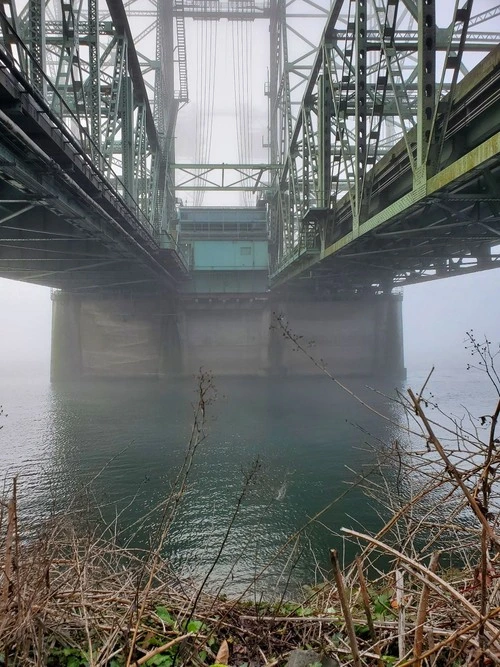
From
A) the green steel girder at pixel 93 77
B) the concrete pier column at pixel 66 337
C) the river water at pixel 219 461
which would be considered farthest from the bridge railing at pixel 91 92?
the concrete pier column at pixel 66 337

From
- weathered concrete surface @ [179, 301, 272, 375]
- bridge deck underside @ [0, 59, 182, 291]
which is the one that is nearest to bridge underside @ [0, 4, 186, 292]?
bridge deck underside @ [0, 59, 182, 291]

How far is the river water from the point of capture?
11.1 meters

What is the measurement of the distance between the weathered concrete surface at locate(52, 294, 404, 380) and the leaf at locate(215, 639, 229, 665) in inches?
1331

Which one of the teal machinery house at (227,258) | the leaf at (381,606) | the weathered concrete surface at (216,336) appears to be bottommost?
the leaf at (381,606)

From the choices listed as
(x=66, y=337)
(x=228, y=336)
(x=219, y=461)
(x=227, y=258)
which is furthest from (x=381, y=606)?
(x=66, y=337)

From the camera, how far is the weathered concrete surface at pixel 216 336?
37.2 m

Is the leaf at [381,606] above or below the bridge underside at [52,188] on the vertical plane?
below

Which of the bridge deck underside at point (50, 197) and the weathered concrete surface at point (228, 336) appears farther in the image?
the weathered concrete surface at point (228, 336)

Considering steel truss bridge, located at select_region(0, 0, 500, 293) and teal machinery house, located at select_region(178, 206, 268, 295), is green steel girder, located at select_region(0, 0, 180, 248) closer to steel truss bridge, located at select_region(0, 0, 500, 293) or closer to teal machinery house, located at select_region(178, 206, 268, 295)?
steel truss bridge, located at select_region(0, 0, 500, 293)

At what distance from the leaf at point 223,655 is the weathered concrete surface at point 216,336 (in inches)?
1331

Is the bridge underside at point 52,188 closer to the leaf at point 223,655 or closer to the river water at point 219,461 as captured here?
the river water at point 219,461

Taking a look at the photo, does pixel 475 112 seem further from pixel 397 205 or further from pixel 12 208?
pixel 12 208

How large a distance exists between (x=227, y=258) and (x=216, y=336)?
706 cm

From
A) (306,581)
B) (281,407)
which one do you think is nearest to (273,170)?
(281,407)
